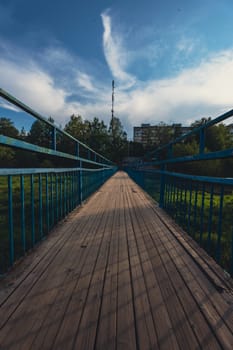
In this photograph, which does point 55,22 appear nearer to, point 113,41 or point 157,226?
point 113,41

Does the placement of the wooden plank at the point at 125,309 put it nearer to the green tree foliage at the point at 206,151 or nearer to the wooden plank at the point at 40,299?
the wooden plank at the point at 40,299

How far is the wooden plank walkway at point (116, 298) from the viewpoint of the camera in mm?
789

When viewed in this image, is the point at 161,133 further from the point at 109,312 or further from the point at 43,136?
the point at 109,312

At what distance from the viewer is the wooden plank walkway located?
0.79 m

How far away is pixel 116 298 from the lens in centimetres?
104

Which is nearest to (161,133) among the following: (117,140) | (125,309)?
(117,140)

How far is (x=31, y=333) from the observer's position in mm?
804

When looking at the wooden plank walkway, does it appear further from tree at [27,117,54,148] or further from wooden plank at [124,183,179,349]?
tree at [27,117,54,148]

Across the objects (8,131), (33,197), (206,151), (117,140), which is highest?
(117,140)

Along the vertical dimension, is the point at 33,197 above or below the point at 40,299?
above

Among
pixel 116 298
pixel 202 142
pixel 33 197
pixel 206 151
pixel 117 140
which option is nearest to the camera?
pixel 116 298

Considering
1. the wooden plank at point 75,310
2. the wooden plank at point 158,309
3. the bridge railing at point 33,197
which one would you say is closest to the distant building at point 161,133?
the bridge railing at point 33,197

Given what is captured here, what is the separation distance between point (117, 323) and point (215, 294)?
642mm

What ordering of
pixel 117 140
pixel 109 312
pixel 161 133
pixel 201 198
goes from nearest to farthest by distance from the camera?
pixel 109 312
pixel 201 198
pixel 117 140
pixel 161 133
